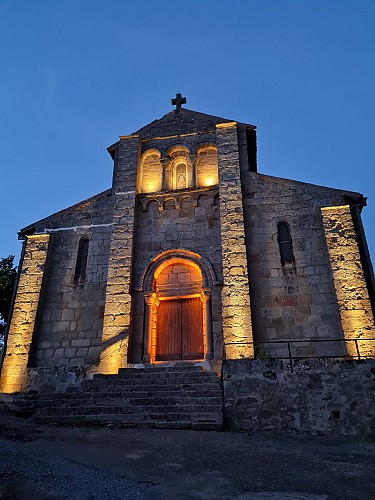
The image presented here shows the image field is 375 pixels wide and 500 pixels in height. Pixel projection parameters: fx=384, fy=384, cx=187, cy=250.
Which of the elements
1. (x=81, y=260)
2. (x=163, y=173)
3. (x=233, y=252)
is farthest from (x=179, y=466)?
(x=163, y=173)

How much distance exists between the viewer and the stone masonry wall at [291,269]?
11609mm

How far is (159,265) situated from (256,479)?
924 cm

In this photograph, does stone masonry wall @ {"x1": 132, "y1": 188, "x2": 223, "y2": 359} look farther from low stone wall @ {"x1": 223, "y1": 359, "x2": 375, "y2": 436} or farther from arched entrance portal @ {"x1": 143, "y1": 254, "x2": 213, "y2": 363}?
low stone wall @ {"x1": 223, "y1": 359, "x2": 375, "y2": 436}

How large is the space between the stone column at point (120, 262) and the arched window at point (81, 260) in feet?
3.77

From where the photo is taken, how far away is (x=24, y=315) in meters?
13.1

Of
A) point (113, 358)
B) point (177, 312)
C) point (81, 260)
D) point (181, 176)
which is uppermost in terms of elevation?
point (181, 176)

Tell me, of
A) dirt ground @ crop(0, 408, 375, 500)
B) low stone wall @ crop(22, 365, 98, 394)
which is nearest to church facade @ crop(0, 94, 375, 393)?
low stone wall @ crop(22, 365, 98, 394)

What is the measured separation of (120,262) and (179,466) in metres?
8.91

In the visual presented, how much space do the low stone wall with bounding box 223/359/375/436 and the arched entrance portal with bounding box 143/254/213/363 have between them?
3403 millimetres

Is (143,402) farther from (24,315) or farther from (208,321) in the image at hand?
(24,315)

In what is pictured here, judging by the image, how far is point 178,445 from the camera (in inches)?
259

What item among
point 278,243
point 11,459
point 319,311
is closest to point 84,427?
point 11,459

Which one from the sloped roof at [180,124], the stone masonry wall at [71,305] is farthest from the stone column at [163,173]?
the stone masonry wall at [71,305]

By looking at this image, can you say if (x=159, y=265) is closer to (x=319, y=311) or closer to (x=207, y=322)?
(x=207, y=322)
